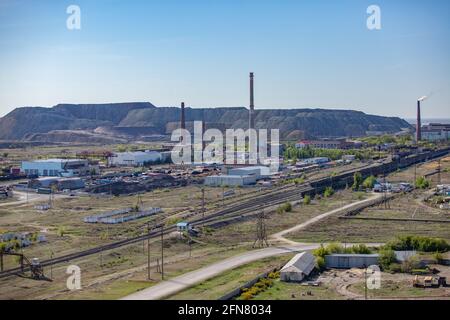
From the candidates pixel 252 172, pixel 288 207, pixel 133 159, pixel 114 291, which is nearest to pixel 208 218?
pixel 288 207

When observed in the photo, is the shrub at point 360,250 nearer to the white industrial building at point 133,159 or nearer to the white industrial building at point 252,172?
the white industrial building at point 252,172

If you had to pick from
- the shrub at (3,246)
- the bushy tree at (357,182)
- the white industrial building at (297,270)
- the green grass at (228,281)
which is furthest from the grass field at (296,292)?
the bushy tree at (357,182)

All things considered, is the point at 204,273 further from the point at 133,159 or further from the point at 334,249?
the point at 133,159

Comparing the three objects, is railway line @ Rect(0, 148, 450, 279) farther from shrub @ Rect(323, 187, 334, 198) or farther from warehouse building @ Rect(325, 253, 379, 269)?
warehouse building @ Rect(325, 253, 379, 269)
